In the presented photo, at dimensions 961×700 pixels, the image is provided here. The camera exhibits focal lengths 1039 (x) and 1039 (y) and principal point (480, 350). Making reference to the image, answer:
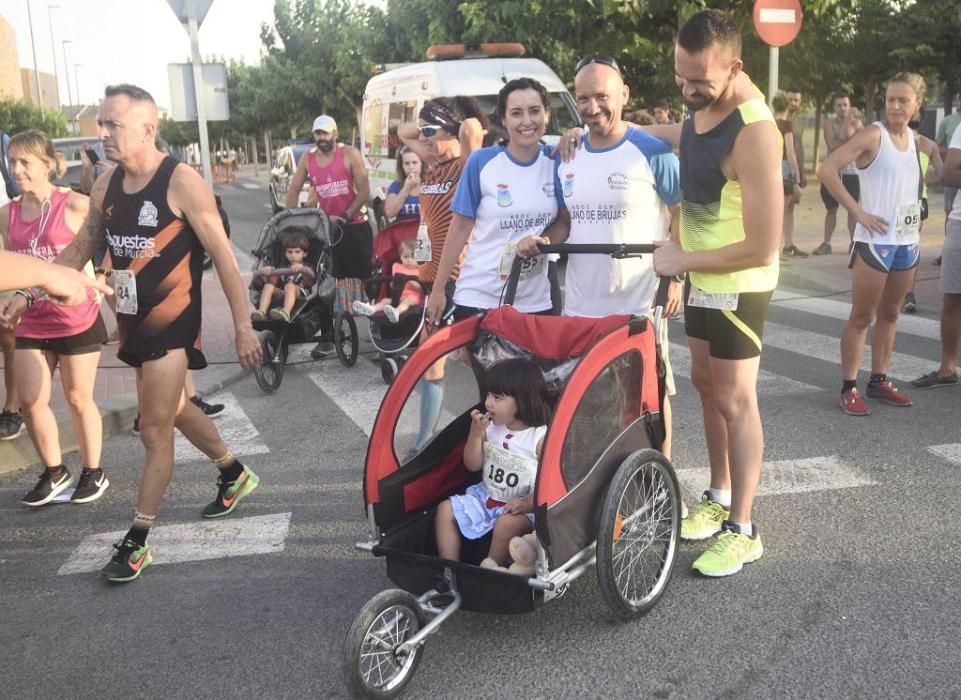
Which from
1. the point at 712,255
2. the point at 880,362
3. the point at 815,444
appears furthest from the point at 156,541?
the point at 880,362

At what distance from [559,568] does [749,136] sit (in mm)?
1618

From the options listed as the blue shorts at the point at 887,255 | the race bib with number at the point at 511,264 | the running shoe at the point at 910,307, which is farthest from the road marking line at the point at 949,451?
the running shoe at the point at 910,307

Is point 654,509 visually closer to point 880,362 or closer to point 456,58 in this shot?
point 880,362

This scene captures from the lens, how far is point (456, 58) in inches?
622

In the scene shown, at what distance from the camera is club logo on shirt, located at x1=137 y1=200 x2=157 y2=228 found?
4.20 metres

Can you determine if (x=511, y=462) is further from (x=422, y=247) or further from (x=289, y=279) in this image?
(x=289, y=279)

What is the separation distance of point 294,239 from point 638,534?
5180 millimetres

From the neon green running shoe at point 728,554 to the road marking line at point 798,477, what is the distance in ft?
2.65

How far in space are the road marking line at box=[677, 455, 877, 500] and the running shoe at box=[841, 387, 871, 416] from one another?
84 centimetres

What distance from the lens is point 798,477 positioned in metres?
5.13

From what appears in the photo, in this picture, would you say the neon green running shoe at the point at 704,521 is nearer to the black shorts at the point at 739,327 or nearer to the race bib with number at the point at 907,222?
the black shorts at the point at 739,327

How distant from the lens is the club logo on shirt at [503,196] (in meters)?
4.57

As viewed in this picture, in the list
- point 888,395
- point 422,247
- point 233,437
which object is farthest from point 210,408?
point 888,395

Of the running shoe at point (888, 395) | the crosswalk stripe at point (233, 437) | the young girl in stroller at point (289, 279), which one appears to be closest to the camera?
the crosswalk stripe at point (233, 437)
